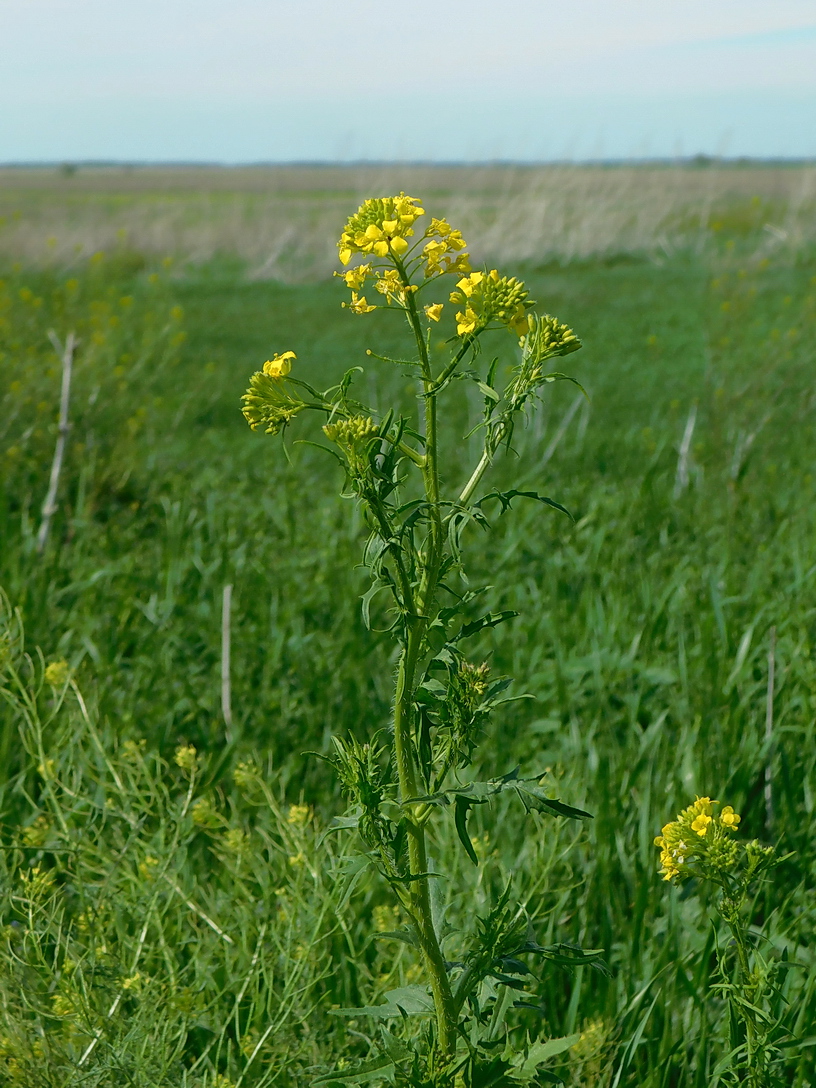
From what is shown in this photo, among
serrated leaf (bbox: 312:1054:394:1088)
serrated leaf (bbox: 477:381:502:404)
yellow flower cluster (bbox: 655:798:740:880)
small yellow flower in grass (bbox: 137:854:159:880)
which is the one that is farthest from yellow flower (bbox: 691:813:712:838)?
small yellow flower in grass (bbox: 137:854:159:880)

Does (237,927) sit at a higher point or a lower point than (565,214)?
lower

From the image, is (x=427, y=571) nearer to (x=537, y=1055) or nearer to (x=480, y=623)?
(x=480, y=623)

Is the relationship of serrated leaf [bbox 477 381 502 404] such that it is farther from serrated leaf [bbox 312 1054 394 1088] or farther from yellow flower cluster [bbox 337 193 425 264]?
serrated leaf [bbox 312 1054 394 1088]

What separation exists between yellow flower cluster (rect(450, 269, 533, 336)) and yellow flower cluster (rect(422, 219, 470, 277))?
2 cm

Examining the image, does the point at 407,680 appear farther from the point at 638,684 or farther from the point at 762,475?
the point at 762,475

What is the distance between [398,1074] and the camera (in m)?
1.13

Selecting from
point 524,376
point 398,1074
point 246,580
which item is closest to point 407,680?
point 524,376

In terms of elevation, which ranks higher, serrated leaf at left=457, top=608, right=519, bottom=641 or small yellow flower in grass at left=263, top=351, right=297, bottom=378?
small yellow flower in grass at left=263, top=351, right=297, bottom=378

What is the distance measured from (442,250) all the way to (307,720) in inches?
62.3

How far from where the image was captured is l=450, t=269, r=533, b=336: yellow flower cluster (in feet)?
3.36

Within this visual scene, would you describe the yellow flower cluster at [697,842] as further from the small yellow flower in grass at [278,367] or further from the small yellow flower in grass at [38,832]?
the small yellow flower in grass at [38,832]

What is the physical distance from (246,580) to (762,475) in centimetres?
235

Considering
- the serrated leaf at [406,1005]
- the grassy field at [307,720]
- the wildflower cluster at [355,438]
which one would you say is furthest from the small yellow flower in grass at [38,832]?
the wildflower cluster at [355,438]

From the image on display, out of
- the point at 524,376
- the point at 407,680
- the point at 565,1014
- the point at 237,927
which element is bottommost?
the point at 565,1014
